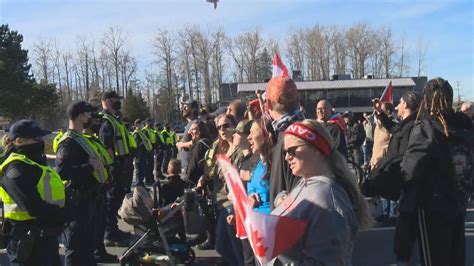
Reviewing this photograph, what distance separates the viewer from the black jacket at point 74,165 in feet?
16.9

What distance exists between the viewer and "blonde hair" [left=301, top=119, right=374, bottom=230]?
2.40m

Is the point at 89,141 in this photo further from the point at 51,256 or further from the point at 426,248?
the point at 426,248

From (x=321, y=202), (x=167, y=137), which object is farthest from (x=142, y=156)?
(x=321, y=202)

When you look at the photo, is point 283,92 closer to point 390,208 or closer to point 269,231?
point 269,231

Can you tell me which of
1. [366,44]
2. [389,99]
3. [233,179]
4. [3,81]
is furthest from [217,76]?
[233,179]

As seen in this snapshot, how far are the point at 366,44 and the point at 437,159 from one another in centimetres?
8626

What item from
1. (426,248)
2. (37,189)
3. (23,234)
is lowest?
(426,248)

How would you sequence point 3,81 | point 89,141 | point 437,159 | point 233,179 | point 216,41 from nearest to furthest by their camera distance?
point 233,179 → point 437,159 → point 89,141 → point 3,81 → point 216,41

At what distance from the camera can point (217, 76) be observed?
87.2 metres

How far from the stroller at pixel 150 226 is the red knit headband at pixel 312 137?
327 cm

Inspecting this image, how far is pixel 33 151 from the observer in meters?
4.23

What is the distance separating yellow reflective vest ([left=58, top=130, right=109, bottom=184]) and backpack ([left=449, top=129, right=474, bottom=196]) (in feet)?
11.3

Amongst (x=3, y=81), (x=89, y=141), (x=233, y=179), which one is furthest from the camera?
(x=3, y=81)

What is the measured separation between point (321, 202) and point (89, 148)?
3.73 m
